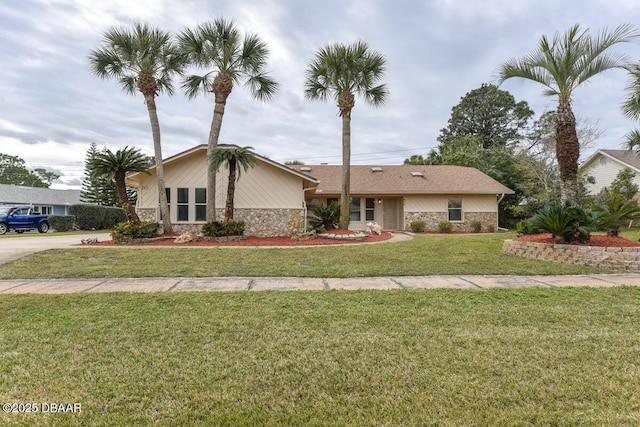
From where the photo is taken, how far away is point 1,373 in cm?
257

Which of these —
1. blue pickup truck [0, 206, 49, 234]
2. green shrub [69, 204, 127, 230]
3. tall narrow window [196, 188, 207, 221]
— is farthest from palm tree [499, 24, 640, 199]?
blue pickup truck [0, 206, 49, 234]

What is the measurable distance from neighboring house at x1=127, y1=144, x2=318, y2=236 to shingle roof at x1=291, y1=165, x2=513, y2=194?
3242 mm

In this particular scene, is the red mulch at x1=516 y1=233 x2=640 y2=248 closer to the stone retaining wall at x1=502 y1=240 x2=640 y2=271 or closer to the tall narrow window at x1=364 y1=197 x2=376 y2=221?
the stone retaining wall at x1=502 y1=240 x2=640 y2=271

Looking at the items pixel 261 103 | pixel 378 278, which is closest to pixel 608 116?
pixel 261 103

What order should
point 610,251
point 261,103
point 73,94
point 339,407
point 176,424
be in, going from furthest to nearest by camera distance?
point 73,94
point 261,103
point 610,251
point 339,407
point 176,424

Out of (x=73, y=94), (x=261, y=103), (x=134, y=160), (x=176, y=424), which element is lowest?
(x=176, y=424)

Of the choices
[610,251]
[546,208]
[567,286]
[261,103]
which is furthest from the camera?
[261,103]

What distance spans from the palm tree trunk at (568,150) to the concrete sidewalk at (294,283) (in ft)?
9.94

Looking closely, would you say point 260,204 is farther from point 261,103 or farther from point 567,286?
point 567,286

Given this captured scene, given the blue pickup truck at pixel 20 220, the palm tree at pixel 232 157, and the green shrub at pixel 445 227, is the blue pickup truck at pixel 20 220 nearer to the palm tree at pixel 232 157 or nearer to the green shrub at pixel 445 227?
the palm tree at pixel 232 157

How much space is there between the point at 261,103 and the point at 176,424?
1350 cm

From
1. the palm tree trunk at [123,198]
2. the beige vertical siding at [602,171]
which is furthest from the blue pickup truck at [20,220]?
the beige vertical siding at [602,171]

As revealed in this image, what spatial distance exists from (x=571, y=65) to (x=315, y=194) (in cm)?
1215

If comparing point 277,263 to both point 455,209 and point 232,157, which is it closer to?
point 232,157
